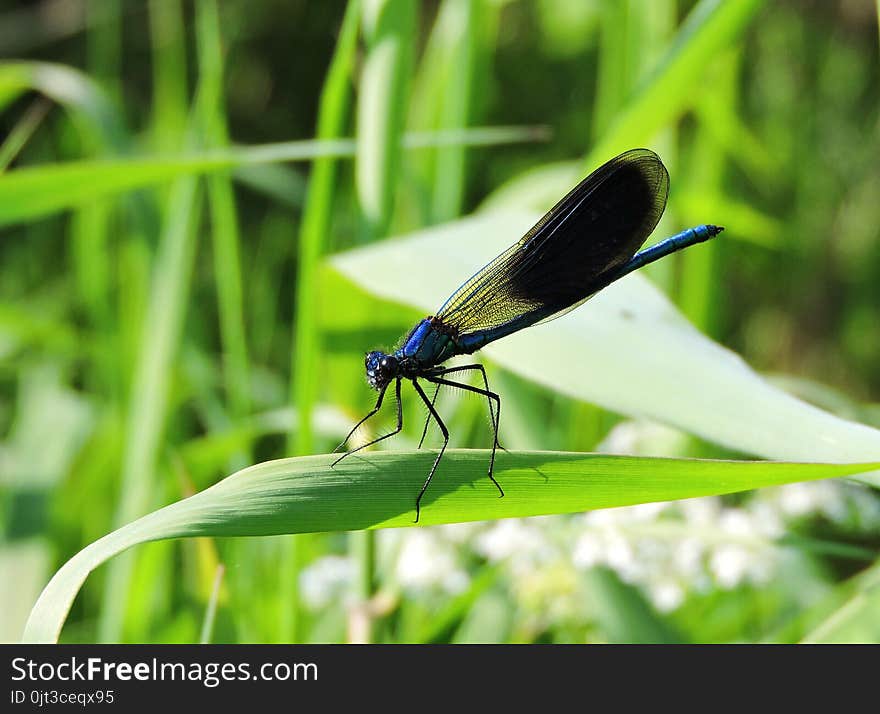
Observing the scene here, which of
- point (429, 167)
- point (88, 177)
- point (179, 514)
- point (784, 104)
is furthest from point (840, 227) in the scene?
point (179, 514)

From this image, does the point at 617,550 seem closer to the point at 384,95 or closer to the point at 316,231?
the point at 316,231

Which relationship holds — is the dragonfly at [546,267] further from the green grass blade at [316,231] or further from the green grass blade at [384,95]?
the green grass blade at [384,95]

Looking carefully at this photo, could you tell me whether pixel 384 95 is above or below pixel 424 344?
above

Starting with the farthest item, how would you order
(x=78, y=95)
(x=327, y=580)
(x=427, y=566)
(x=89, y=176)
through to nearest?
(x=78, y=95)
(x=327, y=580)
(x=427, y=566)
(x=89, y=176)

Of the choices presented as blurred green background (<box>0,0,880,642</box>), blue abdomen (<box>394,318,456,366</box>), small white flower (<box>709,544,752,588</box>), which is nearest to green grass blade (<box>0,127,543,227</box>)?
blurred green background (<box>0,0,880,642</box>)

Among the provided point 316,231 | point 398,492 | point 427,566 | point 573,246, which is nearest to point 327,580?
point 427,566

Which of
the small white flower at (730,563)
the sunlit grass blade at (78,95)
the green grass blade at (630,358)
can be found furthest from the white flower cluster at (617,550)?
the sunlit grass blade at (78,95)

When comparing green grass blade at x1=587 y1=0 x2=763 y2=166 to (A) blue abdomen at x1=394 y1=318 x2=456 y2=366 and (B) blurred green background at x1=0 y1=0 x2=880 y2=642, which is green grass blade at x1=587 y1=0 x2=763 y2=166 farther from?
(A) blue abdomen at x1=394 y1=318 x2=456 y2=366
